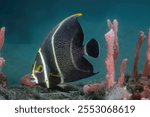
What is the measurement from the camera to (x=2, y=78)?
3580 millimetres

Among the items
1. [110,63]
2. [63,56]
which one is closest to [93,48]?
[63,56]

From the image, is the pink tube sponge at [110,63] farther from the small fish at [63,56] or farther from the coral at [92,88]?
the small fish at [63,56]

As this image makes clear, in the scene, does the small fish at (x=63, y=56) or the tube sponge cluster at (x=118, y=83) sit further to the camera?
the tube sponge cluster at (x=118, y=83)

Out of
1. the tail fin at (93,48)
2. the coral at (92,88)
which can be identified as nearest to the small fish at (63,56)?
the tail fin at (93,48)

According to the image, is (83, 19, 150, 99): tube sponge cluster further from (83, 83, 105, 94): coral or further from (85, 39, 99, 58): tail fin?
(85, 39, 99, 58): tail fin

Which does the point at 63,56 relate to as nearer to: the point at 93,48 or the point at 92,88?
the point at 93,48

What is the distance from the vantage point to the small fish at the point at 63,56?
8.20 feet

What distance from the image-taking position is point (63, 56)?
252 centimetres

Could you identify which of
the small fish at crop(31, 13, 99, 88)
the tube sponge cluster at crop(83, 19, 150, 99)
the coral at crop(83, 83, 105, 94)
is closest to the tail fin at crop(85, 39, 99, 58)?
the small fish at crop(31, 13, 99, 88)

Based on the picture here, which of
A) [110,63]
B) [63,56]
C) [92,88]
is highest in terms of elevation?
[63,56]

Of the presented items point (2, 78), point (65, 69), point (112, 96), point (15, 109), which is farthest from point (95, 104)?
point (2, 78)

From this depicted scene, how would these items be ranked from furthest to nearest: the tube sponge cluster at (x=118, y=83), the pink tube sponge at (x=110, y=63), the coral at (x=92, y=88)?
the coral at (x=92, y=88) < the pink tube sponge at (x=110, y=63) < the tube sponge cluster at (x=118, y=83)

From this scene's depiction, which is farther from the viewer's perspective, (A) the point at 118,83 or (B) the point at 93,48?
(A) the point at 118,83

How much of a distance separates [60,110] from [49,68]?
45cm
